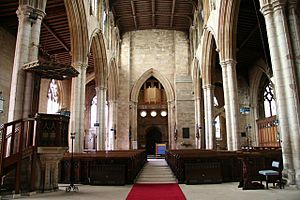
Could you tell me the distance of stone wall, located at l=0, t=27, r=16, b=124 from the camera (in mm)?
12502

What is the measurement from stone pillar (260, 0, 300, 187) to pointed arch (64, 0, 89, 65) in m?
8.08

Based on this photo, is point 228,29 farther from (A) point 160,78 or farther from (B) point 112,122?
(B) point 112,122

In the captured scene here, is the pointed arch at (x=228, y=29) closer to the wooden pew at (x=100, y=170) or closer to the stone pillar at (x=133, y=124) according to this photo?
the wooden pew at (x=100, y=170)

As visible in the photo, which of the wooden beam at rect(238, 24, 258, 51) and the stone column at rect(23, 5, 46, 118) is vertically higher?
the wooden beam at rect(238, 24, 258, 51)

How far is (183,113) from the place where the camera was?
2070 centimetres

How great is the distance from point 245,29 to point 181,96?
7.84 metres

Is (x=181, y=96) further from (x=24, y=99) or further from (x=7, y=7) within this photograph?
(x=24, y=99)

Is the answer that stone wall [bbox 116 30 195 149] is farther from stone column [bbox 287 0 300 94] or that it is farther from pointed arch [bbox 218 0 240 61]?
stone column [bbox 287 0 300 94]

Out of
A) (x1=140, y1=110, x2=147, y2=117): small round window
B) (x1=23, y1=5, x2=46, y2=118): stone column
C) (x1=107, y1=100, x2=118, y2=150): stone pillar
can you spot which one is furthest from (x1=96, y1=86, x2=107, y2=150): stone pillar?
(x1=140, y1=110, x2=147, y2=117): small round window

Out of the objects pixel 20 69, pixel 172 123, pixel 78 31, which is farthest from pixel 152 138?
pixel 20 69

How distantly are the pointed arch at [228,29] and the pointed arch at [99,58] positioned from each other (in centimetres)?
724

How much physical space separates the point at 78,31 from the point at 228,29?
7083 mm

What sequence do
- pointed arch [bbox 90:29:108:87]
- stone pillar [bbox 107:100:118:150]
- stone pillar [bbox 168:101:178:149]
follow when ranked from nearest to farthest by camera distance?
pointed arch [bbox 90:29:108:87], stone pillar [bbox 107:100:118:150], stone pillar [bbox 168:101:178:149]

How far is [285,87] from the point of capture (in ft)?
20.6
